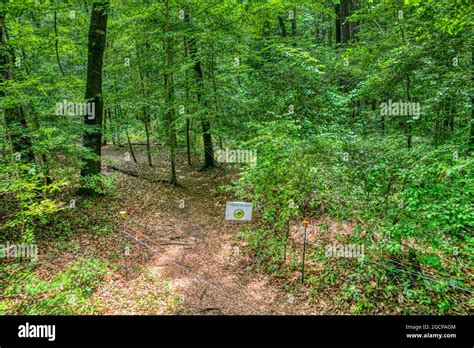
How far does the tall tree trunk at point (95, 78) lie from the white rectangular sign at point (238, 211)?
563cm

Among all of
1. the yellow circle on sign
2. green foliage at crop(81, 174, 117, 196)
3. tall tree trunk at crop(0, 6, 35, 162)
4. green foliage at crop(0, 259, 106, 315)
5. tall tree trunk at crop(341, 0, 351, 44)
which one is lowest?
green foliage at crop(0, 259, 106, 315)

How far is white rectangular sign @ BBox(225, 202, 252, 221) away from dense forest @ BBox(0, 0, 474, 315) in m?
0.05

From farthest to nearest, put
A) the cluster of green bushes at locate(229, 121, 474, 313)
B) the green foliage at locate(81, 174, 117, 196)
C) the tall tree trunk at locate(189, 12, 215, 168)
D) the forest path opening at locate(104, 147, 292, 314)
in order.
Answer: the tall tree trunk at locate(189, 12, 215, 168), the green foliage at locate(81, 174, 117, 196), the forest path opening at locate(104, 147, 292, 314), the cluster of green bushes at locate(229, 121, 474, 313)

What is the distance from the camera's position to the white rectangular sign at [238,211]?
6227 millimetres

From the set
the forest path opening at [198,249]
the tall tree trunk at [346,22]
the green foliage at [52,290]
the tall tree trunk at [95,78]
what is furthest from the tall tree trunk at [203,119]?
the green foliage at [52,290]

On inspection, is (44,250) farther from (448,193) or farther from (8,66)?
(448,193)

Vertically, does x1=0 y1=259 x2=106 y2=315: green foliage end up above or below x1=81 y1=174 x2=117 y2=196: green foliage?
below

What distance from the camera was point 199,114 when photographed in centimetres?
1091

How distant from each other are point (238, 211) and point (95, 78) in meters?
7.23

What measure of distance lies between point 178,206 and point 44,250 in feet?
14.6

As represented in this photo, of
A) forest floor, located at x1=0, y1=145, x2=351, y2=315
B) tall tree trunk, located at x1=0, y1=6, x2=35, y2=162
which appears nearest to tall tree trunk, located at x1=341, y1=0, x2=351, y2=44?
forest floor, located at x1=0, y1=145, x2=351, y2=315

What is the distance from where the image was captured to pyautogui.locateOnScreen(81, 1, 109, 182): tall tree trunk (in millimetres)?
9492

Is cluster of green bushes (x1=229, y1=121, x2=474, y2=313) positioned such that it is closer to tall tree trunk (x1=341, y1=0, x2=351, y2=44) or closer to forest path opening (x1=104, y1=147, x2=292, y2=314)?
forest path opening (x1=104, y1=147, x2=292, y2=314)

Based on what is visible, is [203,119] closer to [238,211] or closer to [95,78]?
[95,78]
